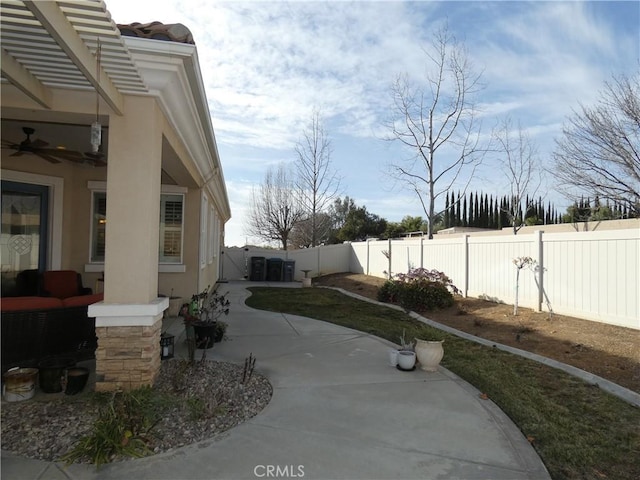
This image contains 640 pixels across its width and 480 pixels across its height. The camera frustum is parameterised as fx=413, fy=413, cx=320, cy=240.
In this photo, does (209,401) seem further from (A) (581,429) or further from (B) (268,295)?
(B) (268,295)

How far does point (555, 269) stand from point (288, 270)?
13.4 m

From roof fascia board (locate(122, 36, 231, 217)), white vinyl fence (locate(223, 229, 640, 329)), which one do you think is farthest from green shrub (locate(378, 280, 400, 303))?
roof fascia board (locate(122, 36, 231, 217))

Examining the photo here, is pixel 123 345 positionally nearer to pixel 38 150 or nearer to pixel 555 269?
pixel 38 150

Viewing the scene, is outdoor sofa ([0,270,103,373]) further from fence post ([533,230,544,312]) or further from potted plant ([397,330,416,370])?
fence post ([533,230,544,312])

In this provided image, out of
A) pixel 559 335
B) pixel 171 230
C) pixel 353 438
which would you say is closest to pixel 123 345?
pixel 353 438

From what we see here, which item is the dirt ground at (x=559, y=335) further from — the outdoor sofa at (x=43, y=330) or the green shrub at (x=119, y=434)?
the outdoor sofa at (x=43, y=330)

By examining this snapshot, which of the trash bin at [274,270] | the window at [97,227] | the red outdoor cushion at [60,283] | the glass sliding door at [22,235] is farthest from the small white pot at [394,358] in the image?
the trash bin at [274,270]

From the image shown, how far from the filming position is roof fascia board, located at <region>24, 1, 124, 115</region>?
2596mm

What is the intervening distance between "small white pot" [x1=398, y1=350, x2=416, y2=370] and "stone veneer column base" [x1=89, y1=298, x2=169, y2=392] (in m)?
3.11

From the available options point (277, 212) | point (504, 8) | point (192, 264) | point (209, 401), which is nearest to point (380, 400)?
point (209, 401)

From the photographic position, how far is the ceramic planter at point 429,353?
536 centimetres

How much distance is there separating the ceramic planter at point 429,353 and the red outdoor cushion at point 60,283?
5481mm

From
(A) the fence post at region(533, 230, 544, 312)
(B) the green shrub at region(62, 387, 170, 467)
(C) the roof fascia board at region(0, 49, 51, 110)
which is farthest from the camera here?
(A) the fence post at region(533, 230, 544, 312)

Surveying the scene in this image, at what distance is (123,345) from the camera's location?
4215 millimetres
